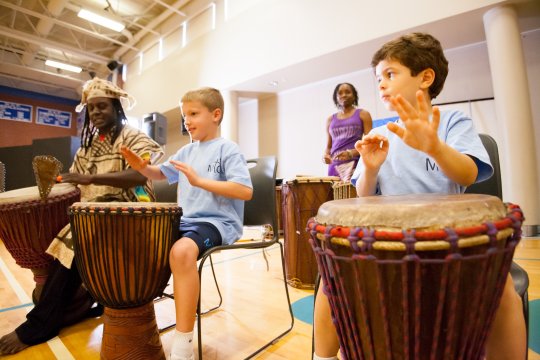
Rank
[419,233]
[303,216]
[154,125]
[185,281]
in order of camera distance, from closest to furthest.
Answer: [419,233] < [185,281] < [303,216] < [154,125]

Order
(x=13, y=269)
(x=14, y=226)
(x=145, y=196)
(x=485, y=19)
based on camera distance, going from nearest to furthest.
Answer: (x=14, y=226) < (x=145, y=196) < (x=13, y=269) < (x=485, y=19)

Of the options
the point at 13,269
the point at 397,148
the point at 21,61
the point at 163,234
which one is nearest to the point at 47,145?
the point at 13,269

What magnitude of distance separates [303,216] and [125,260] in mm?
1328

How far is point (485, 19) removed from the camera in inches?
144

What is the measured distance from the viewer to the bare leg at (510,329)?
0.67 metres

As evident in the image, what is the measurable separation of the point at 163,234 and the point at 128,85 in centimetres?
934

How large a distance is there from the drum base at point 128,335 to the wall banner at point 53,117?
11.5 m

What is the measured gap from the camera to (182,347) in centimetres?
99

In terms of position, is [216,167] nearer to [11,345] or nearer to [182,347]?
[182,347]

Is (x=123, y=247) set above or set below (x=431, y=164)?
below

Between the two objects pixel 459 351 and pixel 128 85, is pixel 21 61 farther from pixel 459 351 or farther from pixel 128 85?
pixel 459 351

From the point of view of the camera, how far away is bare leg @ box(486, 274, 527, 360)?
2.19ft

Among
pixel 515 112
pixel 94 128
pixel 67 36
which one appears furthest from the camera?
pixel 67 36

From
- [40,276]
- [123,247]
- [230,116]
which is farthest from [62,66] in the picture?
[123,247]
